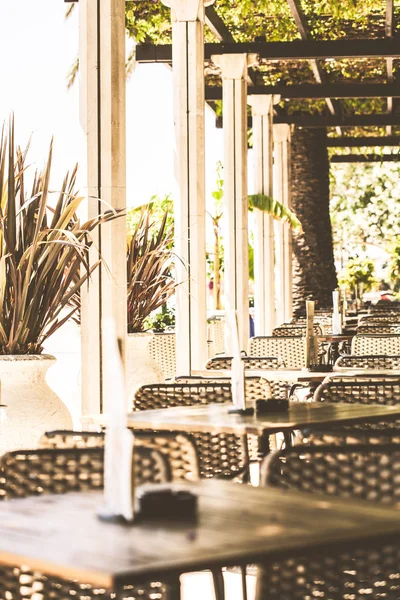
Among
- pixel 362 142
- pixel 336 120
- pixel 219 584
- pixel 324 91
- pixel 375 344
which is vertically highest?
pixel 362 142

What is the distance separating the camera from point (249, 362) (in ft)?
23.2

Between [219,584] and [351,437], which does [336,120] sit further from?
[351,437]

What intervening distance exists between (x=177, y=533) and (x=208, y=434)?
106 inches

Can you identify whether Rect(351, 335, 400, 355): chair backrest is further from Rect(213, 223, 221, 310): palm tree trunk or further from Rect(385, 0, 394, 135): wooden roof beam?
Rect(213, 223, 221, 310): palm tree trunk

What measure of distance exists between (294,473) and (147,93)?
3387cm

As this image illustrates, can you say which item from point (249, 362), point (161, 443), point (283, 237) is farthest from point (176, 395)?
point (283, 237)

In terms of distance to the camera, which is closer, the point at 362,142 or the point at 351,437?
the point at 351,437

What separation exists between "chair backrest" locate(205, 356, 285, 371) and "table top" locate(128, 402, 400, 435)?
2.23m

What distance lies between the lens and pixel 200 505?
2.54 metres

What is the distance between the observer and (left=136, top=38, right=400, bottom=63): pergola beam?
558 inches

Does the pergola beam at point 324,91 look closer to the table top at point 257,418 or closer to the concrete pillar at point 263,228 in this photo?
the concrete pillar at point 263,228

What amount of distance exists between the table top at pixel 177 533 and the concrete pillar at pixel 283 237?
17888 mm

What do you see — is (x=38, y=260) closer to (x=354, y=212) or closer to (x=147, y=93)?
(x=147, y=93)

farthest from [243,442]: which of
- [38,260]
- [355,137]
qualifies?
[355,137]
